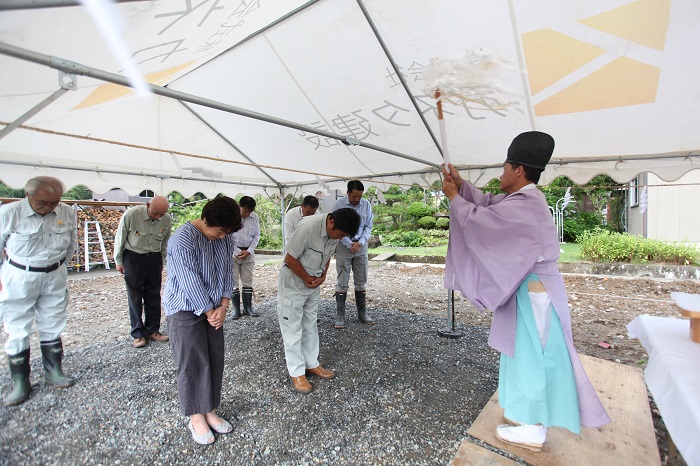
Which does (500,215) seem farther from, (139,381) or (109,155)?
(109,155)

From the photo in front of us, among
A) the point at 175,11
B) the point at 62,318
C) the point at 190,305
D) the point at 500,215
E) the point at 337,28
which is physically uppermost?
the point at 337,28

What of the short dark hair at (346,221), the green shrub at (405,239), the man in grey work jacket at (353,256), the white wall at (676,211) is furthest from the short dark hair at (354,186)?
the green shrub at (405,239)

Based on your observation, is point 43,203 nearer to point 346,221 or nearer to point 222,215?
point 222,215

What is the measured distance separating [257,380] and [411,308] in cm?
321

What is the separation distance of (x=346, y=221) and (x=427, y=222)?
13.9 metres

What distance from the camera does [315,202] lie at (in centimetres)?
446

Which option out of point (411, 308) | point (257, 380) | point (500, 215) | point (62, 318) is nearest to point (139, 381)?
point (62, 318)

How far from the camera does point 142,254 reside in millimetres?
3770

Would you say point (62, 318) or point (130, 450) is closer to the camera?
point (130, 450)

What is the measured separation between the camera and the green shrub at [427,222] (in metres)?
15.9

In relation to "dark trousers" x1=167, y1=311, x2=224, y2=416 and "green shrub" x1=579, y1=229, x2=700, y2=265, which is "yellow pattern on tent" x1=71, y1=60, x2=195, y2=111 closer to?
"dark trousers" x1=167, y1=311, x2=224, y2=416

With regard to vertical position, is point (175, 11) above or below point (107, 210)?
above

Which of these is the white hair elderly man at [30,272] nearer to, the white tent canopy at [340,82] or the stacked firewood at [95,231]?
the white tent canopy at [340,82]

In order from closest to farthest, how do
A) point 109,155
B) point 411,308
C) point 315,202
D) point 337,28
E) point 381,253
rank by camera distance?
point 337,28
point 109,155
point 315,202
point 411,308
point 381,253
